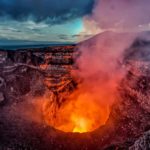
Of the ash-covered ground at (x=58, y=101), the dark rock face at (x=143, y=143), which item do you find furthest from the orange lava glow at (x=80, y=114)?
the dark rock face at (x=143, y=143)

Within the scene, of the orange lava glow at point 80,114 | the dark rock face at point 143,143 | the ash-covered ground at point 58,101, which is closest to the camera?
the dark rock face at point 143,143

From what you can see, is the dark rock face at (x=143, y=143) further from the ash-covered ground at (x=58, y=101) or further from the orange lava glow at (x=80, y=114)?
the orange lava glow at (x=80, y=114)

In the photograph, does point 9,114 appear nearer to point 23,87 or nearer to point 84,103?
point 23,87

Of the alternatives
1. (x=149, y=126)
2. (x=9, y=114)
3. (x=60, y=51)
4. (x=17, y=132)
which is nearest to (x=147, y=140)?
(x=149, y=126)

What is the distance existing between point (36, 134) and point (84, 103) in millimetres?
4781

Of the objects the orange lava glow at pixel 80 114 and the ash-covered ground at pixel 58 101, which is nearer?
the ash-covered ground at pixel 58 101

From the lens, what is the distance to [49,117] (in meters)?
15.5

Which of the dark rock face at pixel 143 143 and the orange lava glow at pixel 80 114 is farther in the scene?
the orange lava glow at pixel 80 114

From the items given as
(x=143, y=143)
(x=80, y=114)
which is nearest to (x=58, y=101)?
(x=80, y=114)

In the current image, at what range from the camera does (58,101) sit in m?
16.5

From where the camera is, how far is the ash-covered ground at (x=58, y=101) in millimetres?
12023

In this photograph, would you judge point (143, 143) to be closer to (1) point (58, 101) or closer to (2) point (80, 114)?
(1) point (58, 101)

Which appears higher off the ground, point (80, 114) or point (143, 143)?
point (143, 143)

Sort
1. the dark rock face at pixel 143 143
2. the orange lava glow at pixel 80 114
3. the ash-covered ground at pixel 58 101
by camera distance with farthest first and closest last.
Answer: the orange lava glow at pixel 80 114, the ash-covered ground at pixel 58 101, the dark rock face at pixel 143 143
